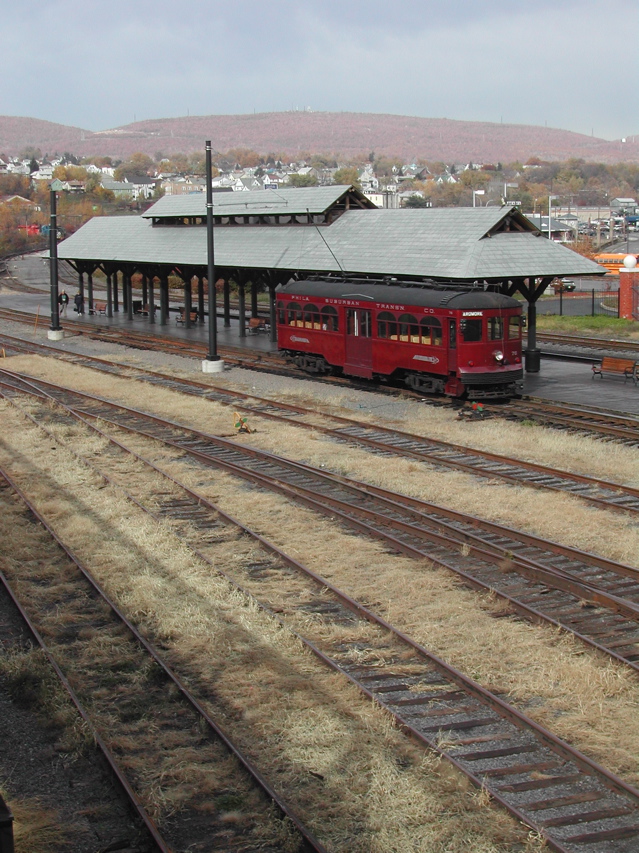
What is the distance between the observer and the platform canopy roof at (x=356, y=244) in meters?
26.9

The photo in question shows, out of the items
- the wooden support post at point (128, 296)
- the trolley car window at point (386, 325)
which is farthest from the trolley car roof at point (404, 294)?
the wooden support post at point (128, 296)

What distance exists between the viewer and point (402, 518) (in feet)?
47.1

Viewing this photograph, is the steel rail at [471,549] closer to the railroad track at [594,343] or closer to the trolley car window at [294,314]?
the trolley car window at [294,314]

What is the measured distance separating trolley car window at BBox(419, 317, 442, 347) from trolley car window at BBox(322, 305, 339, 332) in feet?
13.0

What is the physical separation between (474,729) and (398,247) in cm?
2320

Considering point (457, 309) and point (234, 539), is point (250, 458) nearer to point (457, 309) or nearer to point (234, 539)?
point (234, 539)

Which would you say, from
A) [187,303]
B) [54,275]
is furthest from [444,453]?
[187,303]

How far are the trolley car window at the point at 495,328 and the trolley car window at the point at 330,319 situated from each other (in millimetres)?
5598

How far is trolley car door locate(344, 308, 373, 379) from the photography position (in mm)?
26156

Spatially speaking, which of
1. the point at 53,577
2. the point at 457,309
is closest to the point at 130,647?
the point at 53,577

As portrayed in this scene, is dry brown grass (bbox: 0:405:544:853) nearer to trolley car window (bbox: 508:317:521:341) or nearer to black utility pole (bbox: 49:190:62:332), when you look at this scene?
trolley car window (bbox: 508:317:521:341)

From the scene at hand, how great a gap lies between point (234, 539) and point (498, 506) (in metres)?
4.37

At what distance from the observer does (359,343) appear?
2667 centimetres

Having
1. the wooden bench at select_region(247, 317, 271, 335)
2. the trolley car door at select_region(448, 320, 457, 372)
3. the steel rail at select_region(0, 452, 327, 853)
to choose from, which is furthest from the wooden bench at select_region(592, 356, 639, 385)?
the steel rail at select_region(0, 452, 327, 853)
